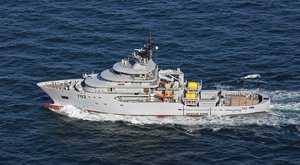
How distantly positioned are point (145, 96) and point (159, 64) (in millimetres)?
20353

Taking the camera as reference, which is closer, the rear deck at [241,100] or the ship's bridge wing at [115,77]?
the ship's bridge wing at [115,77]

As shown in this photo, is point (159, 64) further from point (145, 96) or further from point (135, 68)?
point (145, 96)

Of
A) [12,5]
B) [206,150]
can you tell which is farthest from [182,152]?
[12,5]

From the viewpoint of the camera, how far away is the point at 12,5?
17175cm

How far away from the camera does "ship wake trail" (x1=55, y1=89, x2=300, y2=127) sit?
122 metres

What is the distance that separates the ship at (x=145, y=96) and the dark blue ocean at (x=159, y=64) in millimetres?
1758

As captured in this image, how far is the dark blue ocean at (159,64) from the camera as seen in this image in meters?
113

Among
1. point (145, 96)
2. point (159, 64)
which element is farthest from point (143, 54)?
point (159, 64)

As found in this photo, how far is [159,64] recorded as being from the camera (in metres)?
145

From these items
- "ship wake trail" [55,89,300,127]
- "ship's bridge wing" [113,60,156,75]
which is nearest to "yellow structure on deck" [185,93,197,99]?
"ship wake trail" [55,89,300,127]

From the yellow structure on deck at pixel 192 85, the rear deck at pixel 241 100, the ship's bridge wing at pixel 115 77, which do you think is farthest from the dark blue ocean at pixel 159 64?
the ship's bridge wing at pixel 115 77

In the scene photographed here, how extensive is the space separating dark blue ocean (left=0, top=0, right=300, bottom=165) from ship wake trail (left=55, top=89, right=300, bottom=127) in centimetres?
19

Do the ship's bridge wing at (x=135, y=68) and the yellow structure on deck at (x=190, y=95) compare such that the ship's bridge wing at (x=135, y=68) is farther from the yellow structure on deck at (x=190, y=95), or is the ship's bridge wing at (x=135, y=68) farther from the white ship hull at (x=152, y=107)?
the yellow structure on deck at (x=190, y=95)

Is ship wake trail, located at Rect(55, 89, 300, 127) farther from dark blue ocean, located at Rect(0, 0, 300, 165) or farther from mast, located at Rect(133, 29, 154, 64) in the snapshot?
mast, located at Rect(133, 29, 154, 64)
